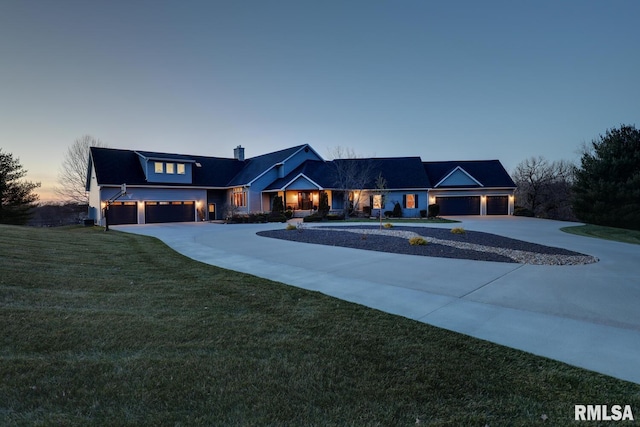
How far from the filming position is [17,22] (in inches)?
539

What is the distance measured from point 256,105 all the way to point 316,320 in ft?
76.3

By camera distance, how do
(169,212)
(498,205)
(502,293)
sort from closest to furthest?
1. (502,293)
2. (169,212)
3. (498,205)

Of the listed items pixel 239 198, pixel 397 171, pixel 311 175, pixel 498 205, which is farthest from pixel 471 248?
pixel 498 205

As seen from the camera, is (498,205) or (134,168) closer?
(134,168)

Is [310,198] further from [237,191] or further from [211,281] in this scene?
[211,281]

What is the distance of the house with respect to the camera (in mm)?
27750

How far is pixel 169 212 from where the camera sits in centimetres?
2886

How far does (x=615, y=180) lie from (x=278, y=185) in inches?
1042

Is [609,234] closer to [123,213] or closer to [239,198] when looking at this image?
[239,198]

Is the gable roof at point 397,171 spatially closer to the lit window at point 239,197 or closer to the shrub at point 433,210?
the shrub at point 433,210

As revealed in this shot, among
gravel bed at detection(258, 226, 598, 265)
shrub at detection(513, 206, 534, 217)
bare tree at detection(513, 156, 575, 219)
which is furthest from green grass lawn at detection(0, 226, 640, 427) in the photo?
bare tree at detection(513, 156, 575, 219)

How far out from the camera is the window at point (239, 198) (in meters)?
30.7

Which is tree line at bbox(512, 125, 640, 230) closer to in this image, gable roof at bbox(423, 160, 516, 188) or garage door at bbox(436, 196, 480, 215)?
gable roof at bbox(423, 160, 516, 188)

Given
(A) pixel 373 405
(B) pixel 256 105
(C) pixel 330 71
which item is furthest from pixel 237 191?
(A) pixel 373 405
